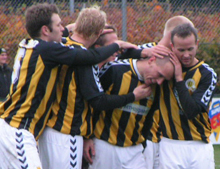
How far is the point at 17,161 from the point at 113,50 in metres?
1.28

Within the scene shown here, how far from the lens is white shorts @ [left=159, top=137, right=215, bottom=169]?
14.5 feet

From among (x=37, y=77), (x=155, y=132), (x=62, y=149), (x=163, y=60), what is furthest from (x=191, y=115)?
(x=155, y=132)

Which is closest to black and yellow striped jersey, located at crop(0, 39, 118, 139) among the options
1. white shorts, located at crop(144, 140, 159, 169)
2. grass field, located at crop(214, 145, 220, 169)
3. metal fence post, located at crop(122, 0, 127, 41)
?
white shorts, located at crop(144, 140, 159, 169)

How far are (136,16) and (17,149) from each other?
259 inches

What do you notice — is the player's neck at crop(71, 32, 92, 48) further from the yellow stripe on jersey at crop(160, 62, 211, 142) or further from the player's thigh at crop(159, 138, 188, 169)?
the player's thigh at crop(159, 138, 188, 169)

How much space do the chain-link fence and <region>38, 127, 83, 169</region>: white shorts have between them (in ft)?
18.7

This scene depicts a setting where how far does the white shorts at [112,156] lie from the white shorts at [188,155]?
34 cm

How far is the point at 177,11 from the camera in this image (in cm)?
1060

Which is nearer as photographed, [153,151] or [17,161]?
[17,161]

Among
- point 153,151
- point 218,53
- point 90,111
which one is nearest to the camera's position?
point 90,111

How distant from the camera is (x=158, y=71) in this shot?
4223 mm

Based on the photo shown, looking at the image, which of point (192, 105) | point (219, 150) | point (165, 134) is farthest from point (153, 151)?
point (219, 150)

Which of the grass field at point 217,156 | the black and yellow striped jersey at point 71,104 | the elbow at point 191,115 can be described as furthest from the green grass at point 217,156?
the black and yellow striped jersey at point 71,104

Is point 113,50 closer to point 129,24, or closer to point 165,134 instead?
point 165,134
